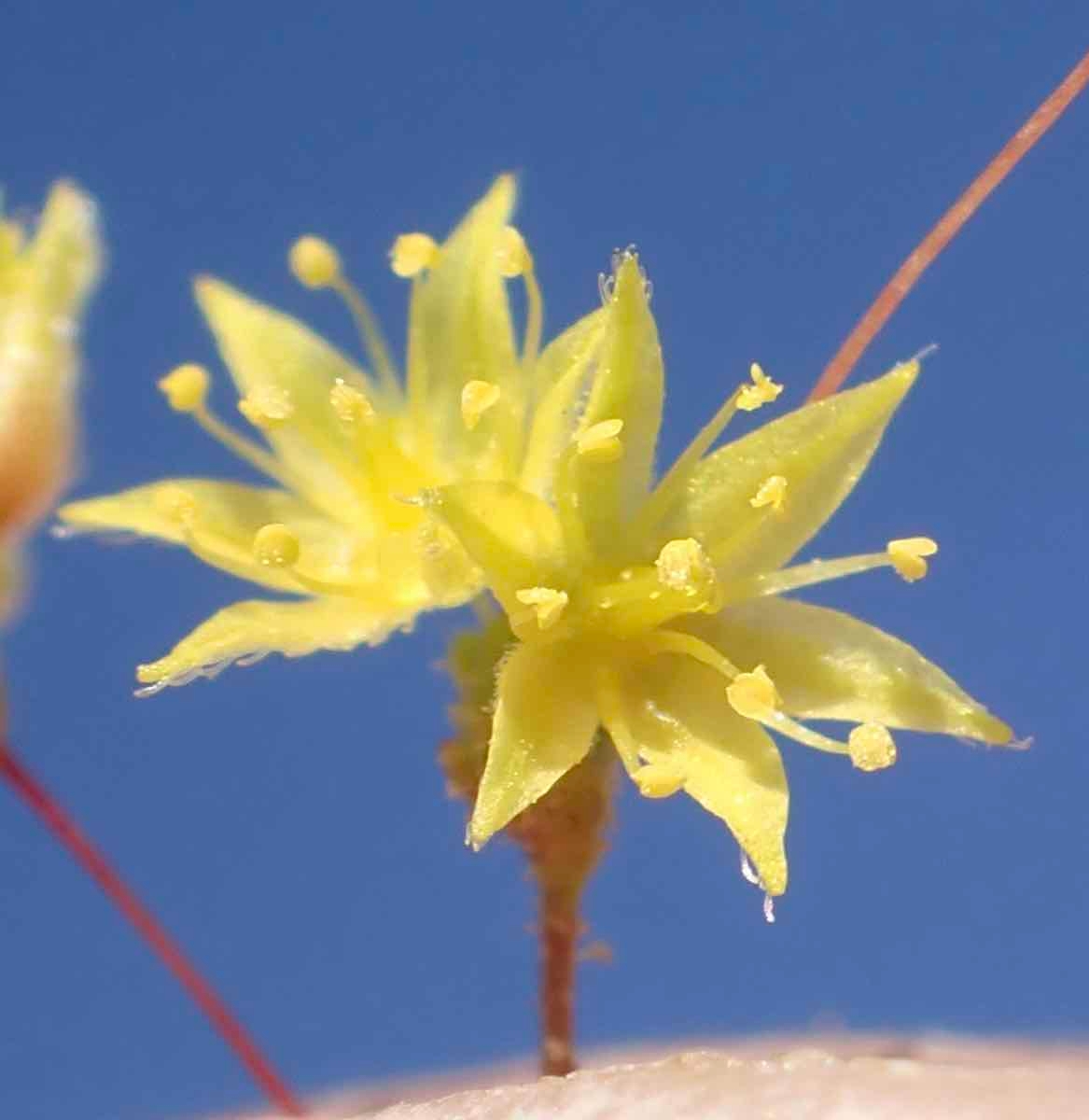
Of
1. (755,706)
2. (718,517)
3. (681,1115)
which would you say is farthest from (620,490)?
(681,1115)

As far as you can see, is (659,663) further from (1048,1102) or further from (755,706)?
(1048,1102)

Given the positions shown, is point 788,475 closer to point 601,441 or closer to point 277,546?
point 601,441

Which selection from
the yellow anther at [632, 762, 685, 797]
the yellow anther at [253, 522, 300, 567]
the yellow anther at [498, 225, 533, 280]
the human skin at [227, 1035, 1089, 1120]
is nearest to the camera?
the human skin at [227, 1035, 1089, 1120]

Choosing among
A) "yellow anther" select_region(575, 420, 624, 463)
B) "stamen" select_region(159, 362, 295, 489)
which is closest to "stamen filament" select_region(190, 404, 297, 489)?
"stamen" select_region(159, 362, 295, 489)

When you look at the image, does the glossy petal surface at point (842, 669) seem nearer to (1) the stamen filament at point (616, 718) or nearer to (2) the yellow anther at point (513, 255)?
(1) the stamen filament at point (616, 718)

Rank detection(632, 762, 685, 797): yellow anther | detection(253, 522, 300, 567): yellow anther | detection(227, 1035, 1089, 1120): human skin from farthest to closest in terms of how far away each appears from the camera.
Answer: detection(253, 522, 300, 567): yellow anther → detection(632, 762, 685, 797): yellow anther → detection(227, 1035, 1089, 1120): human skin

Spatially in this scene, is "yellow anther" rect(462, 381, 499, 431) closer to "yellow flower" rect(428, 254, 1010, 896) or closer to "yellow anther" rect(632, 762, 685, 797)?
"yellow flower" rect(428, 254, 1010, 896)

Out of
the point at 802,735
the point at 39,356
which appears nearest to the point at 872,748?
the point at 802,735
